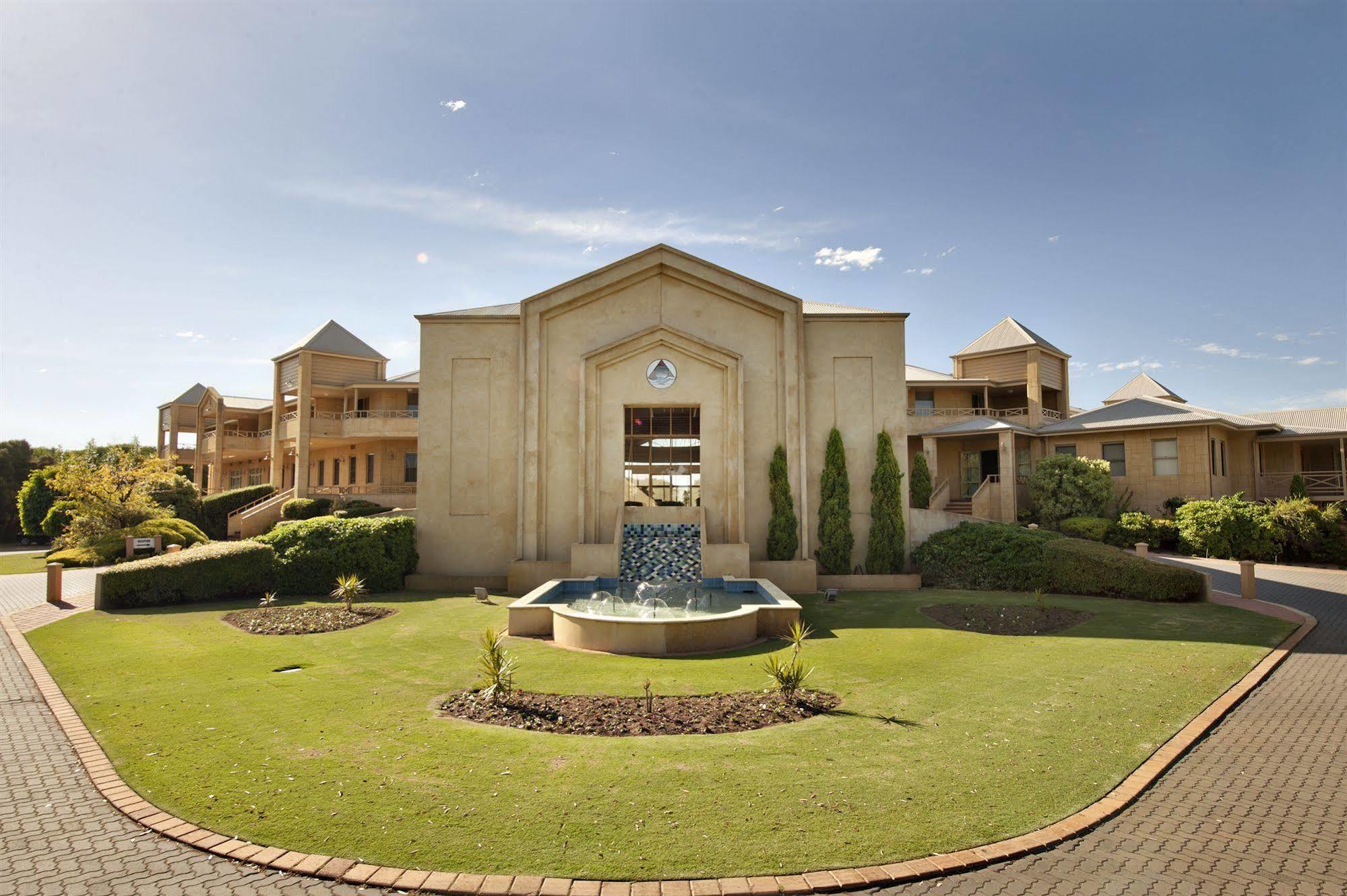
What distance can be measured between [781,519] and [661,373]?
231 inches

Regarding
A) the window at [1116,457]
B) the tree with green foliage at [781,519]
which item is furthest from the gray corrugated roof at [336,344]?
the window at [1116,457]

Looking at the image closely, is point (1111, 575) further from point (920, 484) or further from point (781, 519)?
point (781, 519)

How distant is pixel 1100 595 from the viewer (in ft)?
56.2

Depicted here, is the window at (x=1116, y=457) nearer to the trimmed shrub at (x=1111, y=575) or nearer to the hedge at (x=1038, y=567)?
the hedge at (x=1038, y=567)

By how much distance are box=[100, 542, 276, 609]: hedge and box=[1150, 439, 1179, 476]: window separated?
103 feet

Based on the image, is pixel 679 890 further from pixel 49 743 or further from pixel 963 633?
pixel 963 633

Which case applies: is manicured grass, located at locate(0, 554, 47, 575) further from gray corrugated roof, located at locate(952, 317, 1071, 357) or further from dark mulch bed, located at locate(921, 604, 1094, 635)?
gray corrugated roof, located at locate(952, 317, 1071, 357)

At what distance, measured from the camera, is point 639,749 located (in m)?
7.54

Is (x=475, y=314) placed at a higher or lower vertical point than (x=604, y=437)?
higher

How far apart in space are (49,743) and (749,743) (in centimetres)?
818

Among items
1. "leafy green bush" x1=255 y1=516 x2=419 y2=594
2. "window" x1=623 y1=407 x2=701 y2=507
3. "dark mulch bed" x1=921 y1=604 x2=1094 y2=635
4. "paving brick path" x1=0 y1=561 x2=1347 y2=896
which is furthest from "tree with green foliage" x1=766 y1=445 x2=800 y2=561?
"paving brick path" x1=0 y1=561 x2=1347 y2=896

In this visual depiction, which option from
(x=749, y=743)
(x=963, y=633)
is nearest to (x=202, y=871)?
(x=749, y=743)

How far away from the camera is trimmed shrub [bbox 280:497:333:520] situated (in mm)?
31691

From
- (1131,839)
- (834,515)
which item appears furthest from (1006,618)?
(1131,839)
